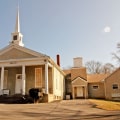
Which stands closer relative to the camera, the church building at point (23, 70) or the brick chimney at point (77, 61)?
the church building at point (23, 70)

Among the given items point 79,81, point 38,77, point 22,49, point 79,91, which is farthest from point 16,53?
point 79,91

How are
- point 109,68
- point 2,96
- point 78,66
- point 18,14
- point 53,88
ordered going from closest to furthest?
point 2,96 → point 53,88 → point 18,14 → point 78,66 → point 109,68

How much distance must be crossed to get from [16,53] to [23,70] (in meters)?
3.01

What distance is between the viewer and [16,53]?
2912 centimetres

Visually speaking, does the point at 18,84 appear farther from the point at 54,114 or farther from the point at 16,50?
the point at 54,114

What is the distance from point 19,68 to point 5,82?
2.71 m

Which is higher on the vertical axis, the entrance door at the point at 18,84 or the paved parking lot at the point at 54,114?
the entrance door at the point at 18,84

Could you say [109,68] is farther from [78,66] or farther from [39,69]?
[39,69]

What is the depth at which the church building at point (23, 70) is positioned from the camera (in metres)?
27.7

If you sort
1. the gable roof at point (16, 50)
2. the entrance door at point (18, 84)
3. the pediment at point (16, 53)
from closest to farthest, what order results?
the gable roof at point (16, 50) < the pediment at point (16, 53) < the entrance door at point (18, 84)

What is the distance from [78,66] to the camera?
42094 millimetres

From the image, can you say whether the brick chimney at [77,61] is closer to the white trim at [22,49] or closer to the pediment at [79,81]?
the pediment at [79,81]

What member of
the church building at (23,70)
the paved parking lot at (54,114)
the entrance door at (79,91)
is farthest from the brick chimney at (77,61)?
the paved parking lot at (54,114)

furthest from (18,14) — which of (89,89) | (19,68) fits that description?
(89,89)
